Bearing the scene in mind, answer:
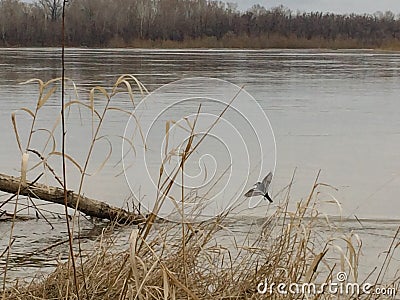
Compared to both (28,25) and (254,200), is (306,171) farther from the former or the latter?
(28,25)

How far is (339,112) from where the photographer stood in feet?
36.3

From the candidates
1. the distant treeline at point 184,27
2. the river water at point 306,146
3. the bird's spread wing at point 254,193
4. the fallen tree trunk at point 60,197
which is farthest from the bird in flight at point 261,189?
the distant treeline at point 184,27

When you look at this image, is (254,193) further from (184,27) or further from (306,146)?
(184,27)

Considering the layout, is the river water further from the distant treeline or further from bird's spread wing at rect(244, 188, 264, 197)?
the distant treeline

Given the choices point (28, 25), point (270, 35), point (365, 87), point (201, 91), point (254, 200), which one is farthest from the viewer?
point (270, 35)

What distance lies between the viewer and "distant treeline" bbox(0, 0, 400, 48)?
2128 inches

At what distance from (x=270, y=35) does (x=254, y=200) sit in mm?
55326

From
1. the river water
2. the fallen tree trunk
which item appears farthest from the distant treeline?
the fallen tree trunk

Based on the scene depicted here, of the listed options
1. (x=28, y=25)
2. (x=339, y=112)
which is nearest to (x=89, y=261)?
(x=339, y=112)

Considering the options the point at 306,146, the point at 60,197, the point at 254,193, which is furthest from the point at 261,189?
the point at 306,146

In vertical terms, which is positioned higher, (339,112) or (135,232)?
(135,232)

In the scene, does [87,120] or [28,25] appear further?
[28,25]

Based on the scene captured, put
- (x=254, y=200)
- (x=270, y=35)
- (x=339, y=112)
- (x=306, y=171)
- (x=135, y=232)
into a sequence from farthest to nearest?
1. (x=270, y=35)
2. (x=339, y=112)
3. (x=306, y=171)
4. (x=254, y=200)
5. (x=135, y=232)

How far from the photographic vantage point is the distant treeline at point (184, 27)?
54.1 m
